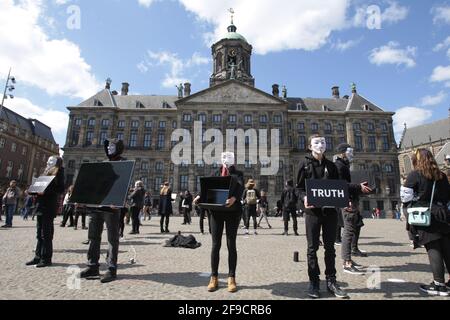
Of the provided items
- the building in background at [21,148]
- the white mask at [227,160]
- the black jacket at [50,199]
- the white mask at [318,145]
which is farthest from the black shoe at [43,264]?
the building in background at [21,148]

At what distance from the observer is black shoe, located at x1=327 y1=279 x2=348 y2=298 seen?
3854mm

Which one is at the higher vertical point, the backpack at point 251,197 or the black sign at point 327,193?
the backpack at point 251,197

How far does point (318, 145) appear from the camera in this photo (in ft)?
14.7

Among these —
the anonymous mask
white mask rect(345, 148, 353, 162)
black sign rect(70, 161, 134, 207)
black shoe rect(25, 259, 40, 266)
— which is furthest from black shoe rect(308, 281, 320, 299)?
black shoe rect(25, 259, 40, 266)

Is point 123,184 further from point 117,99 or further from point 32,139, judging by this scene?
point 32,139

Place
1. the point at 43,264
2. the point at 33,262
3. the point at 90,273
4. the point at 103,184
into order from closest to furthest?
the point at 90,273 < the point at 103,184 < the point at 43,264 < the point at 33,262

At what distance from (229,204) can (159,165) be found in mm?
46312

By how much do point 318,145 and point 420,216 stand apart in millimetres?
1811

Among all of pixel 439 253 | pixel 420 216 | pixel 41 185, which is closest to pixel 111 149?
pixel 41 185

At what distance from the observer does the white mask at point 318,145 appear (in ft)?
14.7

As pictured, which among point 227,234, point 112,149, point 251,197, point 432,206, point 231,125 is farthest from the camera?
point 231,125

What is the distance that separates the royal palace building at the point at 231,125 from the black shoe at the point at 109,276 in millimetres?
40209

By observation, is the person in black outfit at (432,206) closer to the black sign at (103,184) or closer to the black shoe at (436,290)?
the black shoe at (436,290)

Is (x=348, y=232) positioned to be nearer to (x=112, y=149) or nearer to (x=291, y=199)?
(x=112, y=149)
